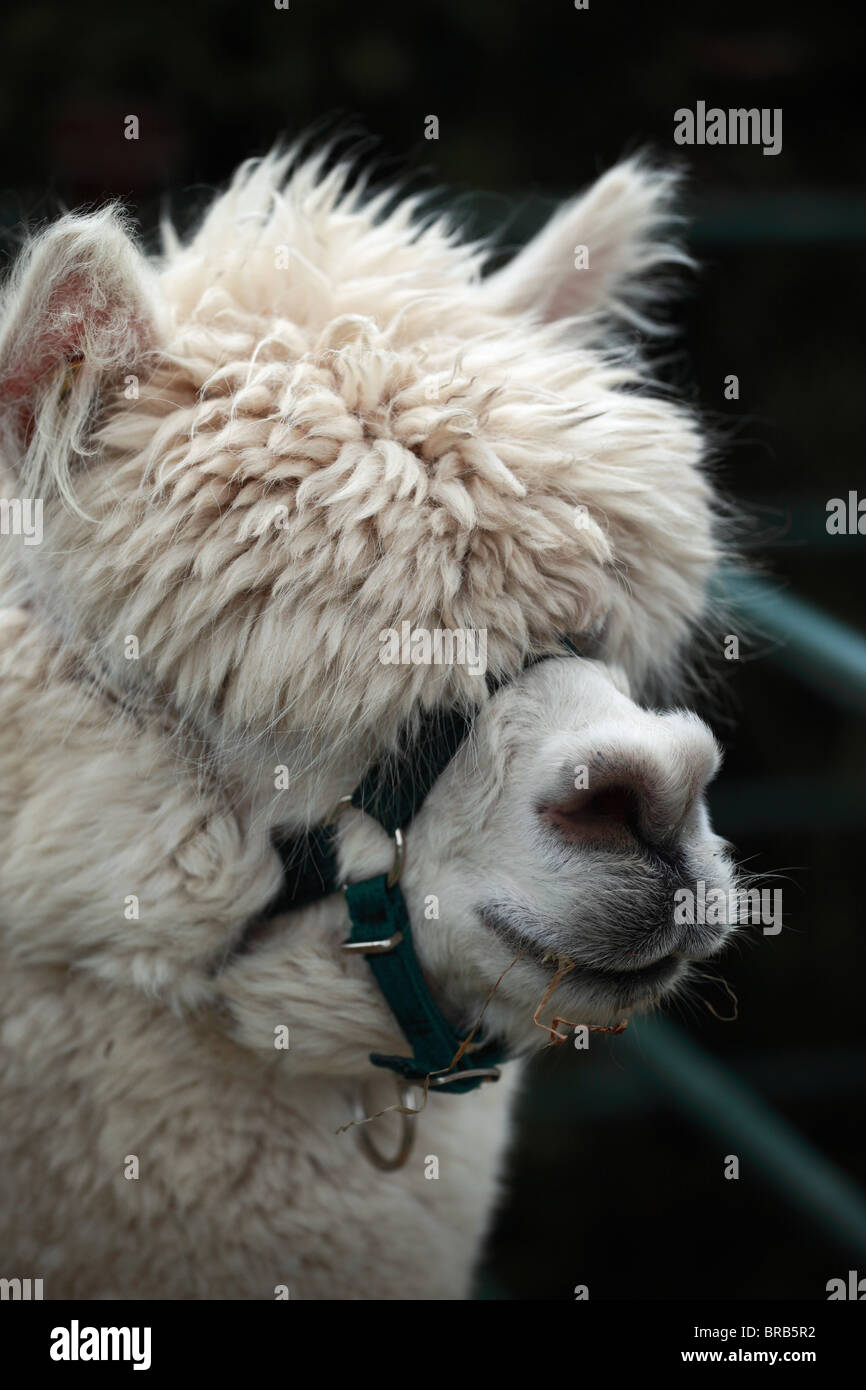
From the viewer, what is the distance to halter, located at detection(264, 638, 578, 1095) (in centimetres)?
105

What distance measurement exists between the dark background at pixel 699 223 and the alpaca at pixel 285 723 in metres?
0.99

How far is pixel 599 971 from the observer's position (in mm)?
1025

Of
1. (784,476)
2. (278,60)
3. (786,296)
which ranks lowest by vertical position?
(784,476)

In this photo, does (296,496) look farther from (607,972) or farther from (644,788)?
(607,972)

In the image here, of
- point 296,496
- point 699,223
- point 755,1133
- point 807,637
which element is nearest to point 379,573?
point 296,496

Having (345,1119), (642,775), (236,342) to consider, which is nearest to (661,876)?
(642,775)

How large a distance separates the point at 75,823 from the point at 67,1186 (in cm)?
36

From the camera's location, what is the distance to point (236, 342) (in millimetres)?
1072

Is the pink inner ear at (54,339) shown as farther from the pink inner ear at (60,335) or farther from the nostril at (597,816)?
the nostril at (597,816)

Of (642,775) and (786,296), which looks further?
(786,296)

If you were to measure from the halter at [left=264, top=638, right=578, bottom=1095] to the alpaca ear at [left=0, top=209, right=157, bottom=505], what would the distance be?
36 cm

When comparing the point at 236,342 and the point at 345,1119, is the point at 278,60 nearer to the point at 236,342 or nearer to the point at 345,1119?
the point at 236,342

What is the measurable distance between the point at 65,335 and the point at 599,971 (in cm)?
69
